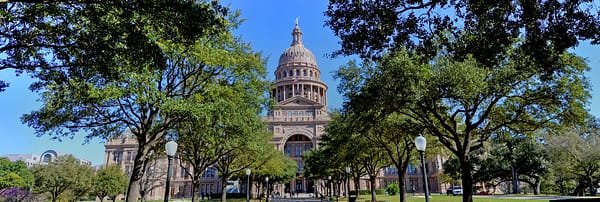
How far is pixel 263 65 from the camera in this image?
21.6 meters

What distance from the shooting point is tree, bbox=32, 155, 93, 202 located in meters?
47.3

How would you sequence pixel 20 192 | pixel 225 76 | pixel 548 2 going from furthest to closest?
pixel 20 192 < pixel 225 76 < pixel 548 2

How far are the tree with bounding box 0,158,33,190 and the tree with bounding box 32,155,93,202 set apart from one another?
111cm

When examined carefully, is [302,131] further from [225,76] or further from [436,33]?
[436,33]

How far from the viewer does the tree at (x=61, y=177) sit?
4734 centimetres

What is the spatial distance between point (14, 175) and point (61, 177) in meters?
5.67

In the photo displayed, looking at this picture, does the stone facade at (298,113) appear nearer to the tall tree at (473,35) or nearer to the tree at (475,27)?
the tall tree at (473,35)

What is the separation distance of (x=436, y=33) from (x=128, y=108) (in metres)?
14.2

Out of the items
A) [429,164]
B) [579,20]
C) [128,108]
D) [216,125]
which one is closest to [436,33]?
[579,20]

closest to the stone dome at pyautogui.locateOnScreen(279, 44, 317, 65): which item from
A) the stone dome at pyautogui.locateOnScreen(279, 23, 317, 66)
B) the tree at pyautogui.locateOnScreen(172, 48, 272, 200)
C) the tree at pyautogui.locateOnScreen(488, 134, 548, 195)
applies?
the stone dome at pyautogui.locateOnScreen(279, 23, 317, 66)

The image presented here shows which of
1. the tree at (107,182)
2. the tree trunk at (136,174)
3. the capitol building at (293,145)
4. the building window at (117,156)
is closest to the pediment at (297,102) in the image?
the capitol building at (293,145)

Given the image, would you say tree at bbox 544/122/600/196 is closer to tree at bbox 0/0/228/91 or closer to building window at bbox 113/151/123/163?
tree at bbox 0/0/228/91

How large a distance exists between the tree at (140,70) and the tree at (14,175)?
3808 cm

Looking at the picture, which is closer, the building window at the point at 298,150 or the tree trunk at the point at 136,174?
the tree trunk at the point at 136,174
